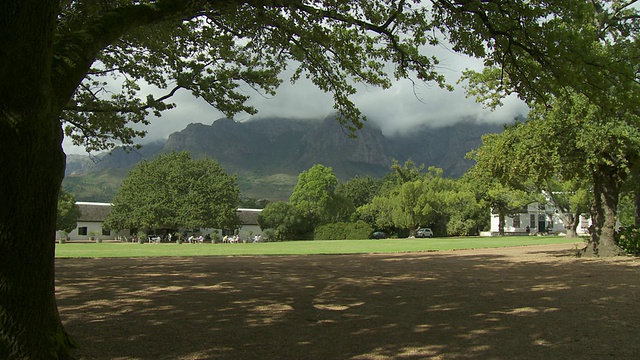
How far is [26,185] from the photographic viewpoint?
3965mm

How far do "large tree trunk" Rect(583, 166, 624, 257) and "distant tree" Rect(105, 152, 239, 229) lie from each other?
158 feet

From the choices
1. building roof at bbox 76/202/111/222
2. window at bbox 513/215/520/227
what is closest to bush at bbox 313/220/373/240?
building roof at bbox 76/202/111/222

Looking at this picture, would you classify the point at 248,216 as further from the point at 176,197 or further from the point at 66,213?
the point at 66,213

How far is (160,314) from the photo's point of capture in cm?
754

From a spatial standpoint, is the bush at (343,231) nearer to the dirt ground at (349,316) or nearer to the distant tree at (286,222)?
the distant tree at (286,222)

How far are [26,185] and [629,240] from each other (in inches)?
894

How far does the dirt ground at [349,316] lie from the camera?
5504 mm

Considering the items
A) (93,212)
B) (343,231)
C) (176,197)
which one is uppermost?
(176,197)

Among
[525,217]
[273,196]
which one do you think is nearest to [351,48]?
[525,217]

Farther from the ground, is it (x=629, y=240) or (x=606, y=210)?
(x=606, y=210)

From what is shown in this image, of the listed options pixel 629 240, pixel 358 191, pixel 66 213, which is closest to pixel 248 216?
pixel 358 191

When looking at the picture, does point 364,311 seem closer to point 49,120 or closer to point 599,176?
point 49,120

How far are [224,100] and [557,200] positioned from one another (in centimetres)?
5129

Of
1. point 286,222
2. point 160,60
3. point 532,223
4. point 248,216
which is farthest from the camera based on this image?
point 532,223
